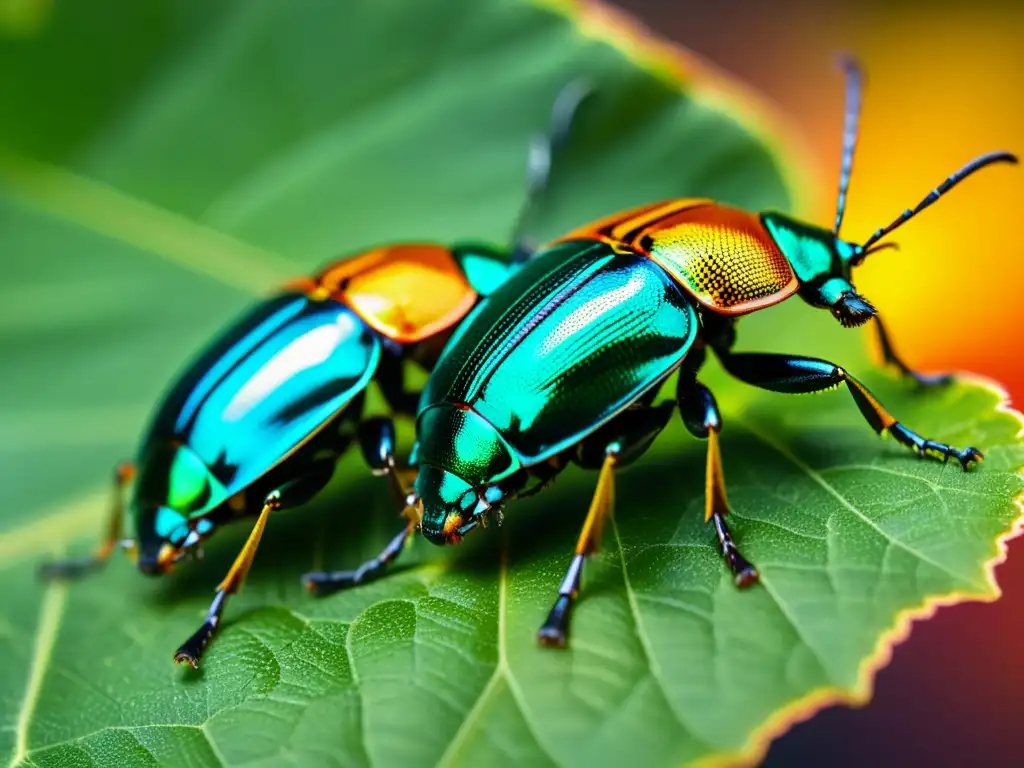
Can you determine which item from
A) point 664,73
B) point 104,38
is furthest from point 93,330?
point 664,73

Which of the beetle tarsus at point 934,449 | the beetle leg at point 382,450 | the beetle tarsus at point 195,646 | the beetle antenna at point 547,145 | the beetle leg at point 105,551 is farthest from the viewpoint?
the beetle antenna at point 547,145

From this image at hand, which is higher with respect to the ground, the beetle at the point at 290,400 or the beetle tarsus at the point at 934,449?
the beetle at the point at 290,400

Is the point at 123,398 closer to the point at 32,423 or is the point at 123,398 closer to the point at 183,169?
the point at 32,423

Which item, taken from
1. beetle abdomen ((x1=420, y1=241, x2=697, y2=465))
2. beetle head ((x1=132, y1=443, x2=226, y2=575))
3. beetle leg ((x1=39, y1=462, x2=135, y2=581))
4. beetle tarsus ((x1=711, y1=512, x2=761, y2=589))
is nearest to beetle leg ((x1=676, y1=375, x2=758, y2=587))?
beetle tarsus ((x1=711, y1=512, x2=761, y2=589))

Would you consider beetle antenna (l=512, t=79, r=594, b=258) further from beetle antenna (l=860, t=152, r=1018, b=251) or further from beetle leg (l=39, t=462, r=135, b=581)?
beetle leg (l=39, t=462, r=135, b=581)

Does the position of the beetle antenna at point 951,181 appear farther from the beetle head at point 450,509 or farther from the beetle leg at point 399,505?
the beetle leg at point 399,505

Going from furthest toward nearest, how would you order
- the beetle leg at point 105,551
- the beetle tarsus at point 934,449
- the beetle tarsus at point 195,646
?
1. the beetle leg at point 105,551
2. the beetle tarsus at point 195,646
3. the beetle tarsus at point 934,449

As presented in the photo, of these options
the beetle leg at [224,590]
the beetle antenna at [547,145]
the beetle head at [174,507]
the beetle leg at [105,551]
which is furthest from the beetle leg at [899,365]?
the beetle leg at [105,551]

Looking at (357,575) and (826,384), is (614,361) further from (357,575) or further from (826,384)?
Answer: (357,575)
